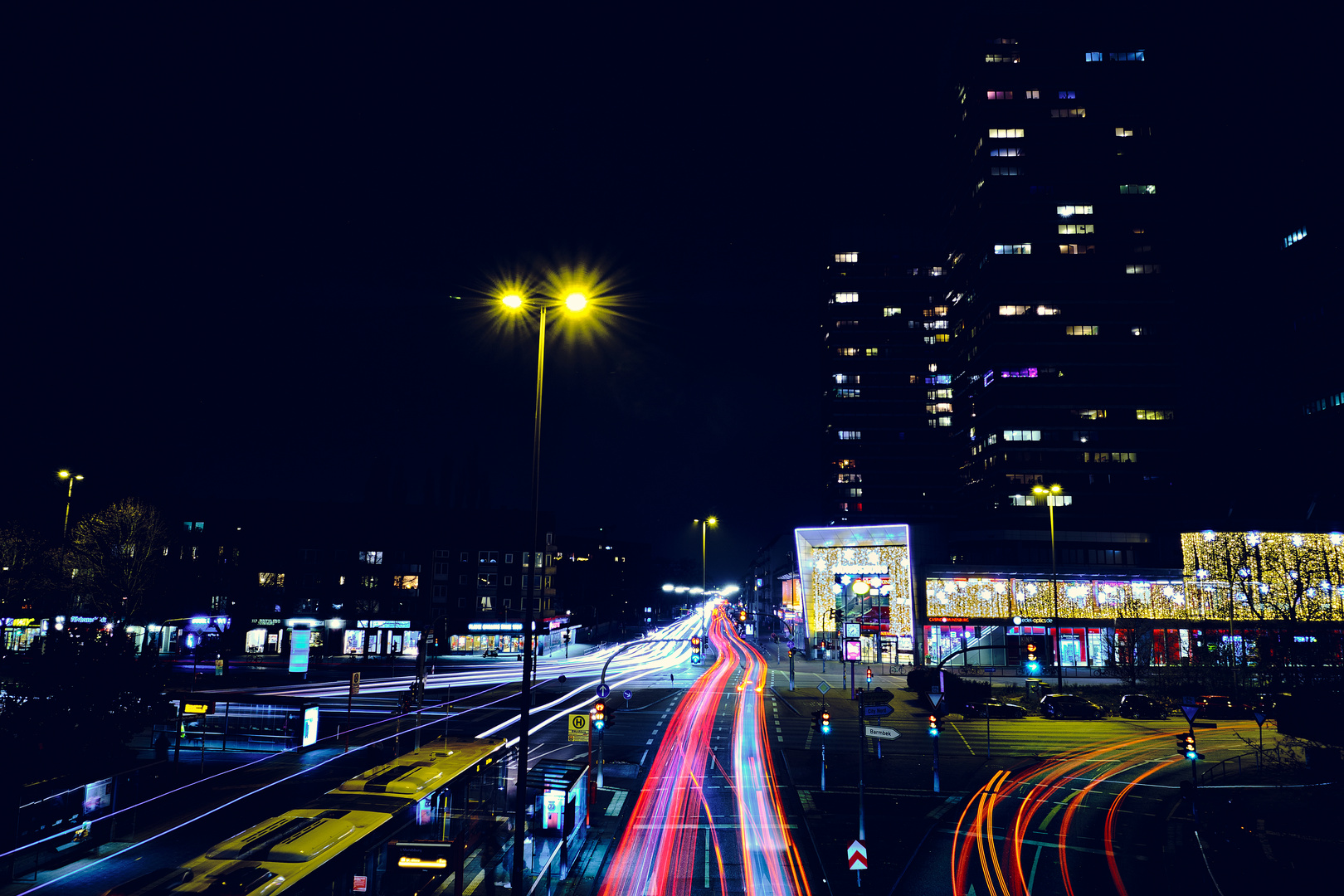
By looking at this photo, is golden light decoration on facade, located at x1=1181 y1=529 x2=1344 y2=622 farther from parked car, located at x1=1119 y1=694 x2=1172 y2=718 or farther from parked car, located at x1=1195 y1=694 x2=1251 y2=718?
parked car, located at x1=1119 y1=694 x2=1172 y2=718

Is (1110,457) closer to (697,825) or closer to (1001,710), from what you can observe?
(1001,710)

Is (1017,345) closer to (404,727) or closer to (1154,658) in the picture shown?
(1154,658)

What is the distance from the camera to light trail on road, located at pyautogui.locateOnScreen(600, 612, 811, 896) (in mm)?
16859

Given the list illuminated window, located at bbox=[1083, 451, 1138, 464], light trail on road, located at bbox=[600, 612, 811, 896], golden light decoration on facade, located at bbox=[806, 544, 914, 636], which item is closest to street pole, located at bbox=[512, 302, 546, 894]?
light trail on road, located at bbox=[600, 612, 811, 896]

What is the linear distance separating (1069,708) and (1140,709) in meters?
4.81

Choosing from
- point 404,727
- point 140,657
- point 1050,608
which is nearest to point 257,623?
point 404,727

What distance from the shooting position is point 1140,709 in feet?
142

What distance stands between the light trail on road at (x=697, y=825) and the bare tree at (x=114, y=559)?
41.3 meters

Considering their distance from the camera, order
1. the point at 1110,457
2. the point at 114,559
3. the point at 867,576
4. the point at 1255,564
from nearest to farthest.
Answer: the point at 114,559, the point at 1255,564, the point at 867,576, the point at 1110,457

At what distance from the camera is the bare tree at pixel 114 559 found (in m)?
48.7

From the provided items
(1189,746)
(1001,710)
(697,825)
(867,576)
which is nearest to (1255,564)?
(867,576)

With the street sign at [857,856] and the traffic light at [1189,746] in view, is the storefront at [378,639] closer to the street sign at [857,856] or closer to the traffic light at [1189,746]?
the street sign at [857,856]

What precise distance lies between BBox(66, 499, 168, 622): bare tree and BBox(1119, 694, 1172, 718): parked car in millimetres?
68133

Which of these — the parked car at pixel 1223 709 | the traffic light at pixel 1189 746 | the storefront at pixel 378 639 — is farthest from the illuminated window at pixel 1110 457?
the storefront at pixel 378 639
